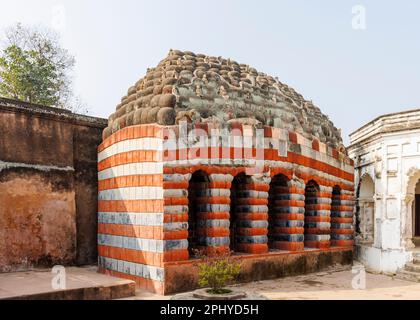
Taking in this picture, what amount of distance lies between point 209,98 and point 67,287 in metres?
5.39

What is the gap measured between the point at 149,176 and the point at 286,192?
396 centimetres

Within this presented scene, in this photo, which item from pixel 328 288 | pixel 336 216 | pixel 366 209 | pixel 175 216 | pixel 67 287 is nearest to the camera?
pixel 67 287

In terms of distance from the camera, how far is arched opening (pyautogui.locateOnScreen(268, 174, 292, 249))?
11.6 meters

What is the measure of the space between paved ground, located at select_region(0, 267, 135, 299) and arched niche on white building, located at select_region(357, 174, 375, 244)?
10.6 meters

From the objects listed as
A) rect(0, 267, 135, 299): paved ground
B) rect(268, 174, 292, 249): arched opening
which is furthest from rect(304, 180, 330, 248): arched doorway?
rect(0, 267, 135, 299): paved ground

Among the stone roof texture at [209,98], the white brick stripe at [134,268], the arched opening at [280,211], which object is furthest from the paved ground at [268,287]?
the stone roof texture at [209,98]

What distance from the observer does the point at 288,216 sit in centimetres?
1159

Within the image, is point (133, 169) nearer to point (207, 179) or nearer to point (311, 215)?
point (207, 179)

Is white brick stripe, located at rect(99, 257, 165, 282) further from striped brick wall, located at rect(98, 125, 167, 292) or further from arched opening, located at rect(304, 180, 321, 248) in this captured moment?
arched opening, located at rect(304, 180, 321, 248)

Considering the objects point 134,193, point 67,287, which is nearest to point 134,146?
point 134,193

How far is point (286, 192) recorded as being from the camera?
11602 millimetres
